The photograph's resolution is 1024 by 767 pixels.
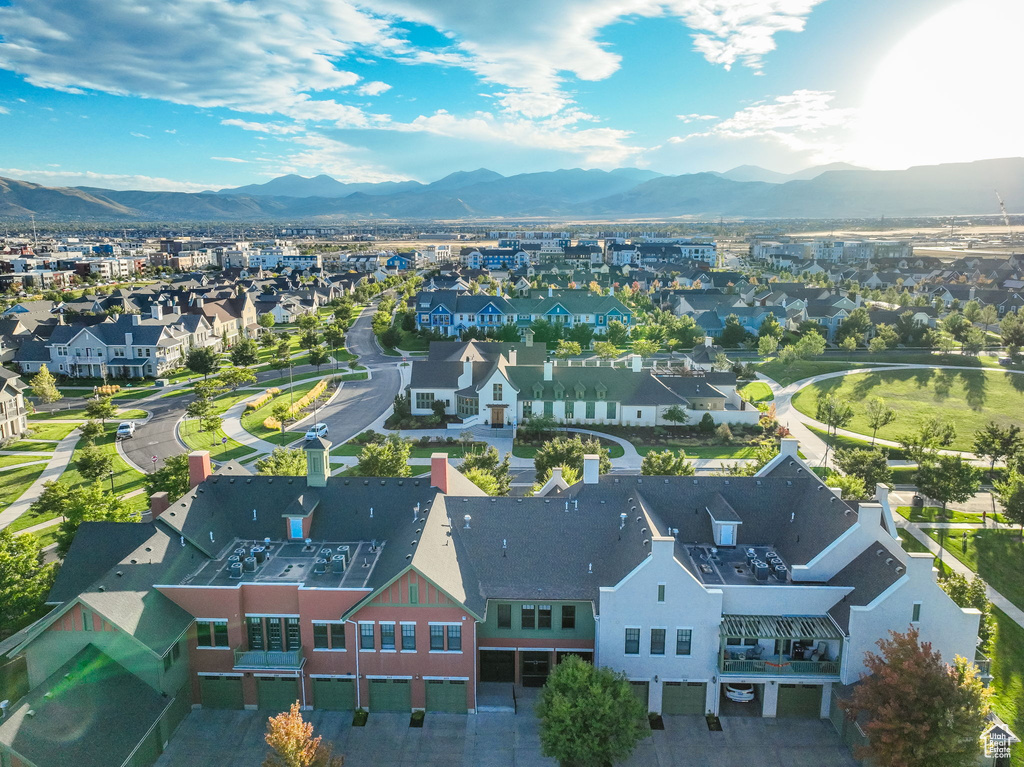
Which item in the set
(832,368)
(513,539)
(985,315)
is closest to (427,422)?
(513,539)

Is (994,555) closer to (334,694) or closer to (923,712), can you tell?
(923,712)

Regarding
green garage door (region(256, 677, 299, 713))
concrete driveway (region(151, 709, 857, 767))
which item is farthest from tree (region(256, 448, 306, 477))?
concrete driveway (region(151, 709, 857, 767))

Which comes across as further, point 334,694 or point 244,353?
point 244,353

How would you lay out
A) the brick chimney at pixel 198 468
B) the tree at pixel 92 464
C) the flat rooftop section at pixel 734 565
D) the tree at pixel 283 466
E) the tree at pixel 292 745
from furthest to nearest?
1. the tree at pixel 92 464
2. the tree at pixel 283 466
3. the brick chimney at pixel 198 468
4. the flat rooftop section at pixel 734 565
5. the tree at pixel 292 745

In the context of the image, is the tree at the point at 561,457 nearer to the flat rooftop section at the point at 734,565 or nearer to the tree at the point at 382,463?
the tree at the point at 382,463

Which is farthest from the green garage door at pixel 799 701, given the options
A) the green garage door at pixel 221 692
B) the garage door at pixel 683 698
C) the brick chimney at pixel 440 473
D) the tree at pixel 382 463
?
the tree at pixel 382 463

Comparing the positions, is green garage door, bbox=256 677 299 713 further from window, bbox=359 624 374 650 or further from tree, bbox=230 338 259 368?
tree, bbox=230 338 259 368

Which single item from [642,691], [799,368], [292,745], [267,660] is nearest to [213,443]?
[267,660]
